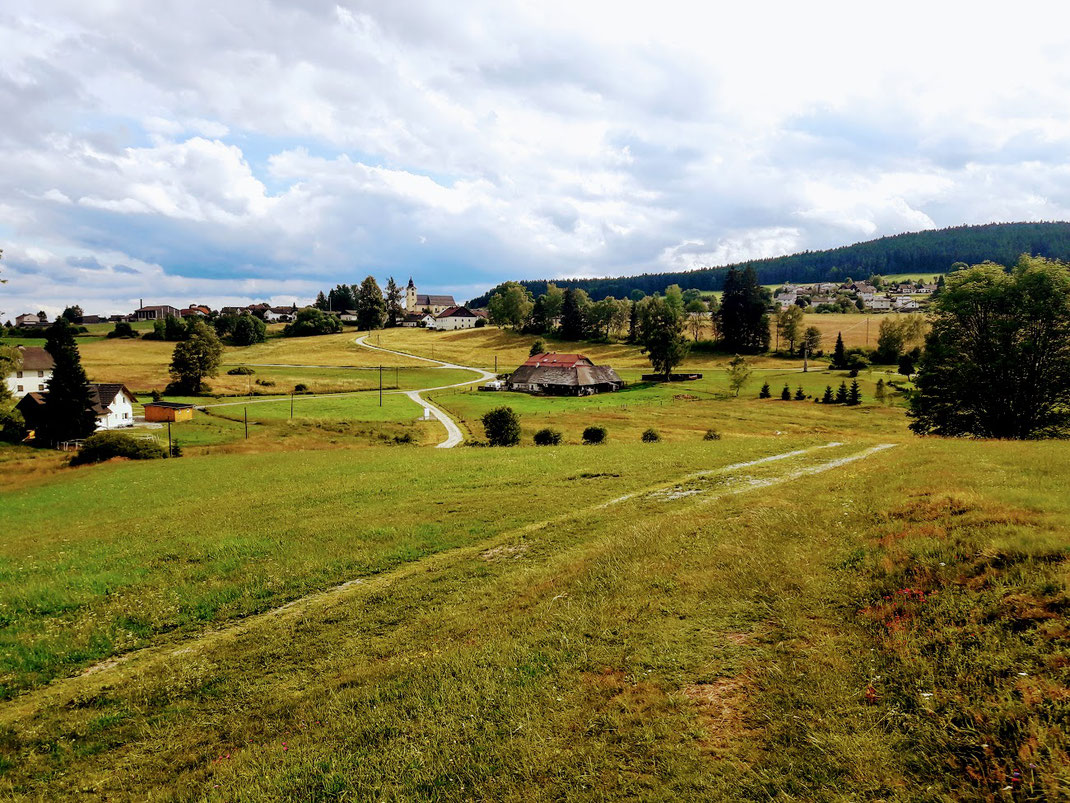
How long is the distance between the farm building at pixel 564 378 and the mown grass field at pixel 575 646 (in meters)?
78.3

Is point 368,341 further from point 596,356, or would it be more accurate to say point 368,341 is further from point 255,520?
point 255,520

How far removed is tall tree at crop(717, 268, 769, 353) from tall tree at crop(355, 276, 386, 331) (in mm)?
120055

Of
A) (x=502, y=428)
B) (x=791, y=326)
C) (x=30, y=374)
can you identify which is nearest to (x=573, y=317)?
(x=791, y=326)

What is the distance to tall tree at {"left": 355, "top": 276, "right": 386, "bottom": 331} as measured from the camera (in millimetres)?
193750

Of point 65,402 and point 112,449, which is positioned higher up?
point 65,402

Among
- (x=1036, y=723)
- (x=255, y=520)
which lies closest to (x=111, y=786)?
(x=1036, y=723)

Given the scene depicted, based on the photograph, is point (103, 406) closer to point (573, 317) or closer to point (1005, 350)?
point (1005, 350)

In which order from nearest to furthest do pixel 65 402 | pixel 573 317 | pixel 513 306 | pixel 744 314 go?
pixel 65 402
pixel 744 314
pixel 573 317
pixel 513 306

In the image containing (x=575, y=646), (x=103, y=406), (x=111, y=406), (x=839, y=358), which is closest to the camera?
(x=575, y=646)

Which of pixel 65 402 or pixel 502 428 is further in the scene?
pixel 65 402

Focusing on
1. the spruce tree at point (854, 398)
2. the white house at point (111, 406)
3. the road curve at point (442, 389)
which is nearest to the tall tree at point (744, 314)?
the spruce tree at point (854, 398)

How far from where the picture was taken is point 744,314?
136000 mm

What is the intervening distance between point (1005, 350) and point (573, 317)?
135 meters

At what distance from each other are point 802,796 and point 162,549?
2027cm
